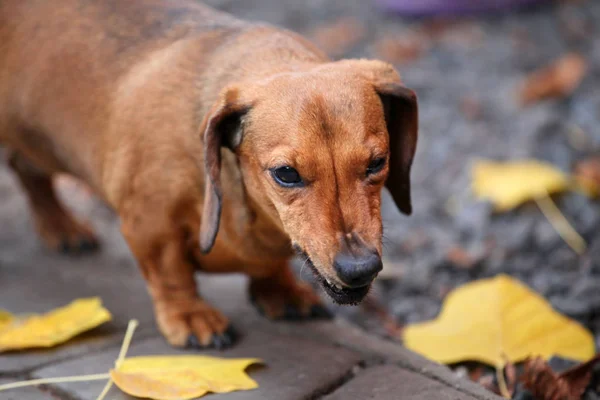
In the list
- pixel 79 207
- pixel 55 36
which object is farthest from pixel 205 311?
pixel 79 207

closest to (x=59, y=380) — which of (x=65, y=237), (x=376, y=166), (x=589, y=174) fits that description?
(x=376, y=166)

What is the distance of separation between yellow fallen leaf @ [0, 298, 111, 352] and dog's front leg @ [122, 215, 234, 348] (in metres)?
0.23

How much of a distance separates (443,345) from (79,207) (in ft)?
8.73

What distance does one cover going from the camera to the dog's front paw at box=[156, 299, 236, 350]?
115 inches

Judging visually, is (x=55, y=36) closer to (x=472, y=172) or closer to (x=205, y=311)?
(x=205, y=311)

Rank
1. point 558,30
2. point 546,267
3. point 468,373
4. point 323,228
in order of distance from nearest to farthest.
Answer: point 323,228 < point 468,373 < point 546,267 < point 558,30

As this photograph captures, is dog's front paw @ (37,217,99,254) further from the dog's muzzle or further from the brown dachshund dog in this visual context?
the dog's muzzle

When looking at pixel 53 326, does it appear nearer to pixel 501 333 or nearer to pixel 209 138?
pixel 209 138

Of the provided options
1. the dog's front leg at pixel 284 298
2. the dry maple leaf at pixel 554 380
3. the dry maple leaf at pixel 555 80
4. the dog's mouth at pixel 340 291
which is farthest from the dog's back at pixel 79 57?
the dry maple leaf at pixel 555 80

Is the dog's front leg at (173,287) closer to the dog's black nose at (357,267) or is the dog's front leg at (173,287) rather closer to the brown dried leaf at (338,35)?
the dog's black nose at (357,267)

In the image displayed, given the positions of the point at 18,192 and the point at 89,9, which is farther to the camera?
the point at 18,192

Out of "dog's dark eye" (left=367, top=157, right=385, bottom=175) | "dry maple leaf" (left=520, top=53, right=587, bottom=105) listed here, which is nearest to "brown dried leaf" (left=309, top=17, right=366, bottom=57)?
"dry maple leaf" (left=520, top=53, right=587, bottom=105)

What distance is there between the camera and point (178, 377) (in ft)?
8.04

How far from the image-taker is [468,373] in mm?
2887
